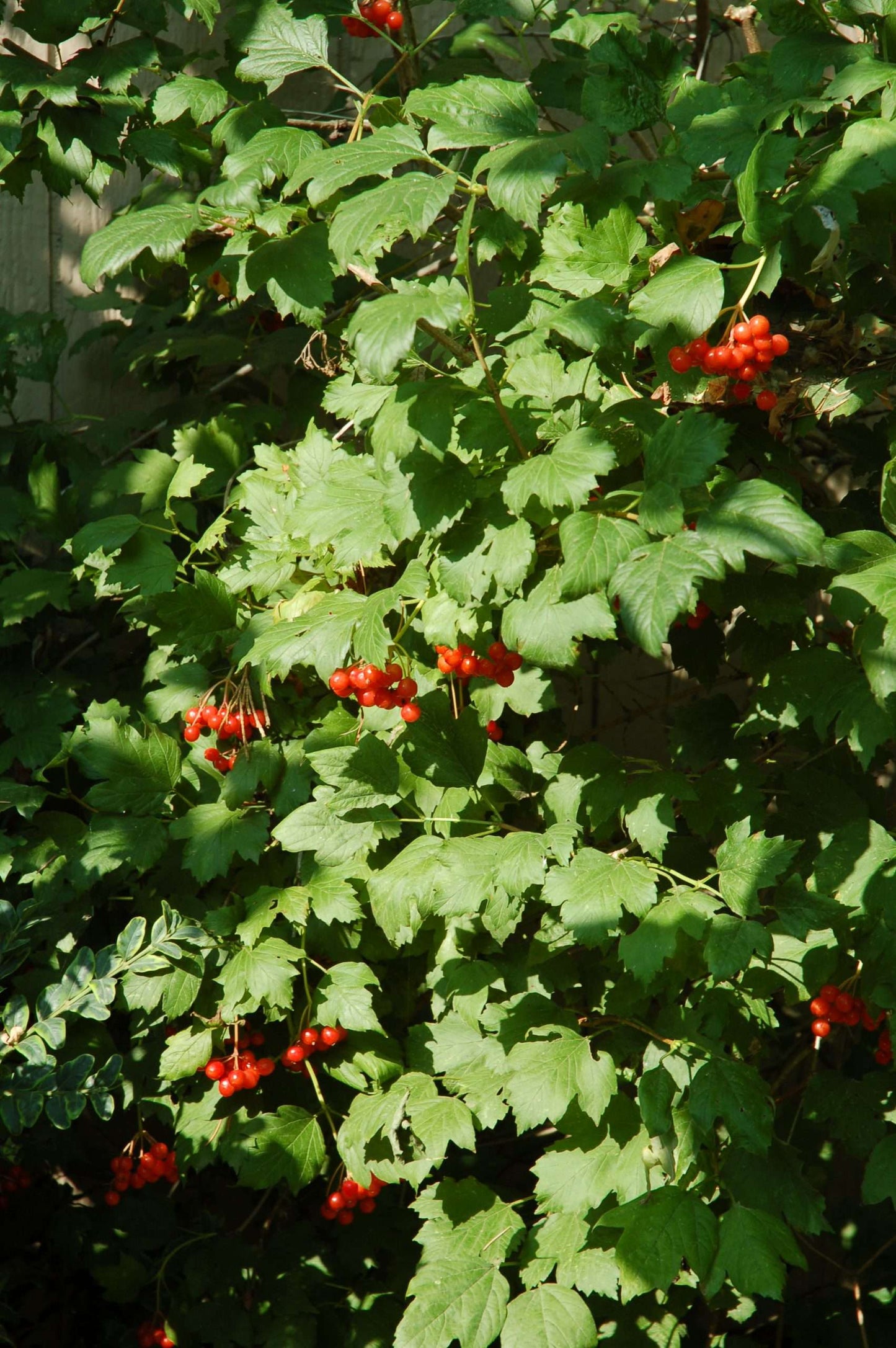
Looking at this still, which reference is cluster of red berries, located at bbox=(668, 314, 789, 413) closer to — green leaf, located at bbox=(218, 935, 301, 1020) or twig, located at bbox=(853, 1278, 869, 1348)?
green leaf, located at bbox=(218, 935, 301, 1020)

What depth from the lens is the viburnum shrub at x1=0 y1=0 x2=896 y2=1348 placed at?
1.49 metres

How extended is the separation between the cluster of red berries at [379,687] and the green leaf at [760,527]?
1.87 ft

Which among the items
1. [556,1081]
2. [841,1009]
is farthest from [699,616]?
[556,1081]

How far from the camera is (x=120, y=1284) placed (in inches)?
92.0

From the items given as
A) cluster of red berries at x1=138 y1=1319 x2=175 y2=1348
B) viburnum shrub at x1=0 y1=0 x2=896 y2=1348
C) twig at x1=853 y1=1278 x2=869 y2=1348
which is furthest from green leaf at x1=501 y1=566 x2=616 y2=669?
cluster of red berries at x1=138 y1=1319 x2=175 y2=1348

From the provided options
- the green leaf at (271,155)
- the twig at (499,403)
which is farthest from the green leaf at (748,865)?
the green leaf at (271,155)

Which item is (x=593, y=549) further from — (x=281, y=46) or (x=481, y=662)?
(x=281, y=46)

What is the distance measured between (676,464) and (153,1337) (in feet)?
6.61

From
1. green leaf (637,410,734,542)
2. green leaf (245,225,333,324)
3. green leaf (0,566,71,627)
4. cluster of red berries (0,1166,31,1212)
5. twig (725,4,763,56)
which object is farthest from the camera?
cluster of red berries (0,1166,31,1212)

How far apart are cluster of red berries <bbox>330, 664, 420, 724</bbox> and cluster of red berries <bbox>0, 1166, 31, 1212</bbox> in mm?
1357

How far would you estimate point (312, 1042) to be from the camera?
1.96 metres

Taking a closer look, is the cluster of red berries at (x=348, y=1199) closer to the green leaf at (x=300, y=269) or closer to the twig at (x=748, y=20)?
the green leaf at (x=300, y=269)

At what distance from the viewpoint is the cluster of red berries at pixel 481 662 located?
1740mm

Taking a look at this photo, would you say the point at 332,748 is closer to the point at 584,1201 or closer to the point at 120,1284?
the point at 584,1201
